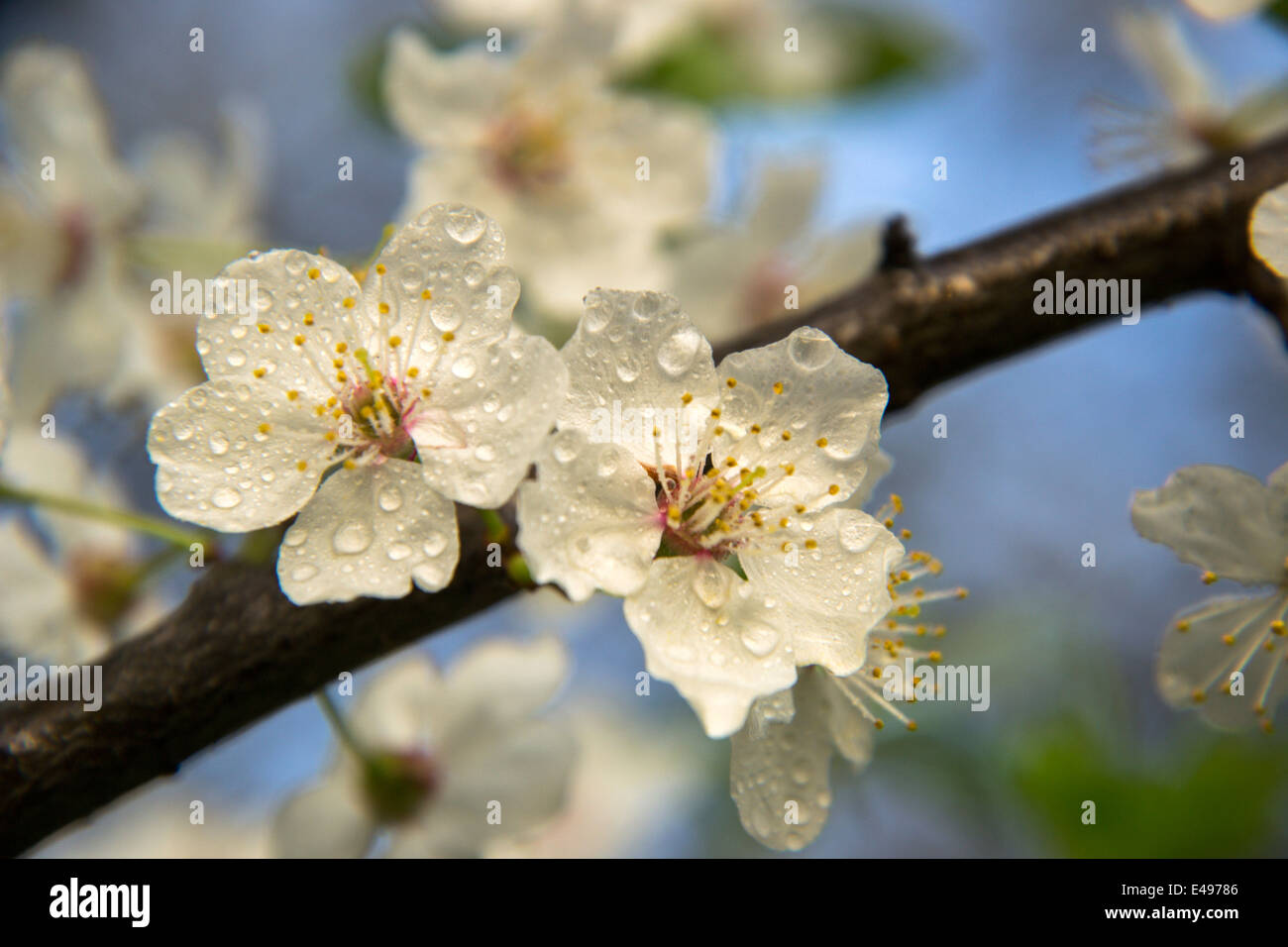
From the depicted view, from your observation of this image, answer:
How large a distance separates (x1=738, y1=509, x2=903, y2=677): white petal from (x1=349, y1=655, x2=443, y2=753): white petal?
3.04ft

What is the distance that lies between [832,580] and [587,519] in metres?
0.23

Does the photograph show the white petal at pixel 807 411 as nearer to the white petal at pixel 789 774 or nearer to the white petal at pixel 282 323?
the white petal at pixel 789 774

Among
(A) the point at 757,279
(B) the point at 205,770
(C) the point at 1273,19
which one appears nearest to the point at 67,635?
(A) the point at 757,279

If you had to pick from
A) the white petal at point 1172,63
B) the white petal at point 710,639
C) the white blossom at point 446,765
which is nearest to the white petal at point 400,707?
the white blossom at point 446,765

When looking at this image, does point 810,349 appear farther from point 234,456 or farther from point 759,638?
point 234,456

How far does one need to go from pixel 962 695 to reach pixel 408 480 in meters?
1.49

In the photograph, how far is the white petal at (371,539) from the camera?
0.95 m

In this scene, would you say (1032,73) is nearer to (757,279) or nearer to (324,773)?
(757,279)

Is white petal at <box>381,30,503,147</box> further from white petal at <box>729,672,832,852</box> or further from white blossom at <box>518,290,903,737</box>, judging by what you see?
white petal at <box>729,672,832,852</box>

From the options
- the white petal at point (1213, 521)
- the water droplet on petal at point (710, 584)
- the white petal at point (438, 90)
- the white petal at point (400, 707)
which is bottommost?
the white petal at point (400, 707)

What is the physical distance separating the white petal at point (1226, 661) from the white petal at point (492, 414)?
0.76 metres

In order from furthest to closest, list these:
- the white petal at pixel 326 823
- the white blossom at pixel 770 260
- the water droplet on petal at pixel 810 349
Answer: the white blossom at pixel 770 260
the white petal at pixel 326 823
the water droplet on petal at pixel 810 349

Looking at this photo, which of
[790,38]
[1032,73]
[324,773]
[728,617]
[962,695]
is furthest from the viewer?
[1032,73]

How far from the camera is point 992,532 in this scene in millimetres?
5352
